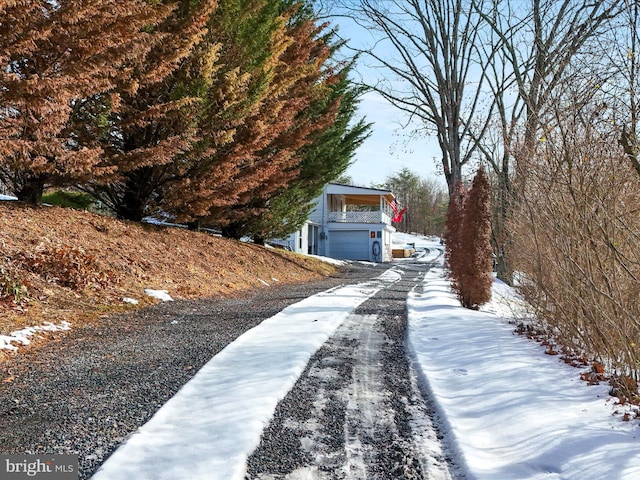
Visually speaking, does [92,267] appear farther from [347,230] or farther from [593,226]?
[347,230]

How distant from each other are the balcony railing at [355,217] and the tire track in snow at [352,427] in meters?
26.6

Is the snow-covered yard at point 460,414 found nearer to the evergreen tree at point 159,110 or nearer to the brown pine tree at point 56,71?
the brown pine tree at point 56,71

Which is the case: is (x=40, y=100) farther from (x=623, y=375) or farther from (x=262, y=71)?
(x=623, y=375)

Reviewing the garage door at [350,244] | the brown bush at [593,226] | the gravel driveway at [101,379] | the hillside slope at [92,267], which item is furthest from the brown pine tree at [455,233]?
the garage door at [350,244]

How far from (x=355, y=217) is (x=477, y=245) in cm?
2266

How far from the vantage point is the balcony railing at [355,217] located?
Answer: 3150cm

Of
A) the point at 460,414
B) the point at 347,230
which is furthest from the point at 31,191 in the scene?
the point at 347,230

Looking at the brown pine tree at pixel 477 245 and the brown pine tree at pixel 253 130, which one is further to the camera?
the brown pine tree at pixel 253 130

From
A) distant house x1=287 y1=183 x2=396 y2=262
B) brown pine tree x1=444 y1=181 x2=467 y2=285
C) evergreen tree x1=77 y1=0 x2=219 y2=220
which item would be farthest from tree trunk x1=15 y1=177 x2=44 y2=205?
distant house x1=287 y1=183 x2=396 y2=262

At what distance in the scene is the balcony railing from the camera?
3150 cm

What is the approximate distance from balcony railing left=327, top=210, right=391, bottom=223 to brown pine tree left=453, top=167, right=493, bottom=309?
21974 mm

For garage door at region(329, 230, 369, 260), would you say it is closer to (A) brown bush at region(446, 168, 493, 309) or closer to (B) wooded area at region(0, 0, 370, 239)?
(B) wooded area at region(0, 0, 370, 239)

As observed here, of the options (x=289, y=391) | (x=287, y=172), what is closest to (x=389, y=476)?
(x=289, y=391)

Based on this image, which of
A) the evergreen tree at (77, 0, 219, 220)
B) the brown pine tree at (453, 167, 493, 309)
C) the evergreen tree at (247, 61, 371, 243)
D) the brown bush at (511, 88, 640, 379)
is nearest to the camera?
the brown bush at (511, 88, 640, 379)
